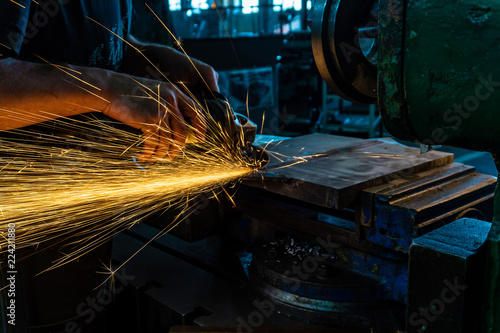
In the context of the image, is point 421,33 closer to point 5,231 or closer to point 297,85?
point 5,231

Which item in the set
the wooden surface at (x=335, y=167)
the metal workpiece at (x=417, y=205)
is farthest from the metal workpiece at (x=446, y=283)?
the wooden surface at (x=335, y=167)

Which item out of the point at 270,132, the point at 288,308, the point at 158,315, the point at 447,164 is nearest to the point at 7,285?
the point at 158,315

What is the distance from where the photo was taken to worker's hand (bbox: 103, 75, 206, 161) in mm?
1748

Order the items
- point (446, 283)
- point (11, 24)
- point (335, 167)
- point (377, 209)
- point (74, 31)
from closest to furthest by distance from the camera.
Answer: point (446, 283), point (11, 24), point (377, 209), point (335, 167), point (74, 31)

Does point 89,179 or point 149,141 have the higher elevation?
point 149,141

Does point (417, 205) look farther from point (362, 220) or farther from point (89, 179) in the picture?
point (89, 179)

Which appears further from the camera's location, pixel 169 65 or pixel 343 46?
pixel 169 65

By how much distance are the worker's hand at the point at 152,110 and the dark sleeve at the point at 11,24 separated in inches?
13.8

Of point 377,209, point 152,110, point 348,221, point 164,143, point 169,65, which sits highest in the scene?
point 169,65

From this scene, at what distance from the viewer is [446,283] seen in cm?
112

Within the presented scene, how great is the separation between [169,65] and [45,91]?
1.03 metres

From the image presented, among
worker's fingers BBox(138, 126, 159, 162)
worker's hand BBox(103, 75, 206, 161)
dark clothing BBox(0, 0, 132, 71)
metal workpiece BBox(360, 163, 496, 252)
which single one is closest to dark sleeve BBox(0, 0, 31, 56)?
dark clothing BBox(0, 0, 132, 71)

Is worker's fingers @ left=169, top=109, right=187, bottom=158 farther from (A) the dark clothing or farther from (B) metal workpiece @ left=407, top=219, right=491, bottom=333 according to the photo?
(B) metal workpiece @ left=407, top=219, right=491, bottom=333

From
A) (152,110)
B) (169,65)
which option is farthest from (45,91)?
(169,65)
